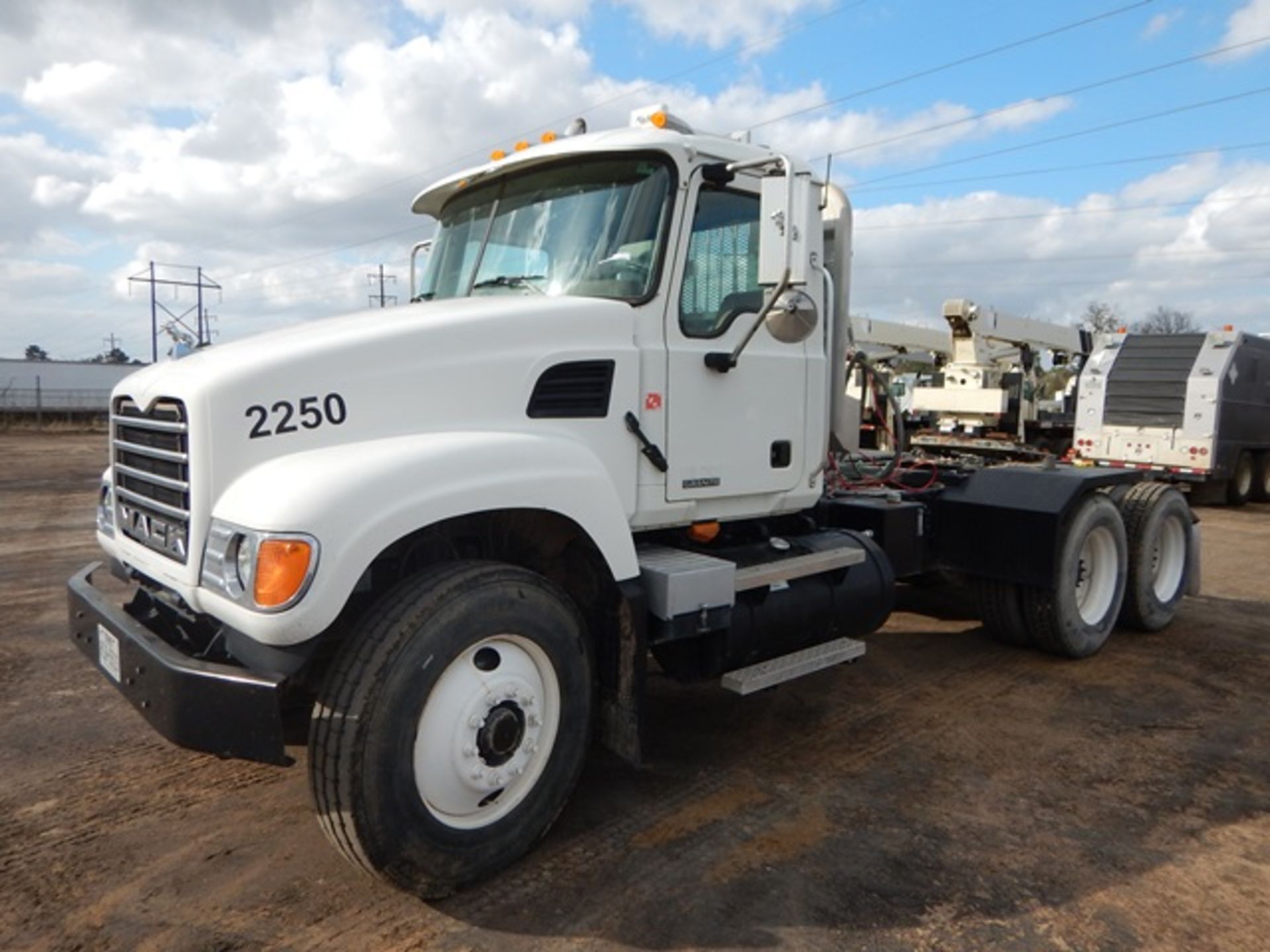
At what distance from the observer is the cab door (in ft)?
12.6

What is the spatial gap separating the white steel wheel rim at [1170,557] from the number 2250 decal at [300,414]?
628cm

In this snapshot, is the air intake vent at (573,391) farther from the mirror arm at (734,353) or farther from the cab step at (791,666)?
the cab step at (791,666)

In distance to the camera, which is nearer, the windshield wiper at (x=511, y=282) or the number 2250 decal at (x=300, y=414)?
the number 2250 decal at (x=300, y=414)

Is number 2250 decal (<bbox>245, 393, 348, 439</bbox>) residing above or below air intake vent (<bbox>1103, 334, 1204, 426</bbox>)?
below

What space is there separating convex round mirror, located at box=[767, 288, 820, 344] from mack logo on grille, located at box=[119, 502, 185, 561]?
2.43 metres

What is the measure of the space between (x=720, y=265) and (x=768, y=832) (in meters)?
2.41

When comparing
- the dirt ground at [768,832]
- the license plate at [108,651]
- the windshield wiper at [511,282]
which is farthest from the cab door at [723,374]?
the license plate at [108,651]

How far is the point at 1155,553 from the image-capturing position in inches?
262

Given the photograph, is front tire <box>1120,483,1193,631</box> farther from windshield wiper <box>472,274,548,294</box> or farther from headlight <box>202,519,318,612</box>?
headlight <box>202,519,318,612</box>

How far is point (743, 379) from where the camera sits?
13.4 feet

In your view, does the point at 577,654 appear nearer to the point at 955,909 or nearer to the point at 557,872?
the point at 557,872

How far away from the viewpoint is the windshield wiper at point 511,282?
3.86 metres

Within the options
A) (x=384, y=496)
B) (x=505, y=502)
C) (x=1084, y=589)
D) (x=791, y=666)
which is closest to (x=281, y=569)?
(x=384, y=496)

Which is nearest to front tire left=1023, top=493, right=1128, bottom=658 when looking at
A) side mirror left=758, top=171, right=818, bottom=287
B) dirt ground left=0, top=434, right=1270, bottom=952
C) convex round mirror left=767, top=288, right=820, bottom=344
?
dirt ground left=0, top=434, right=1270, bottom=952
